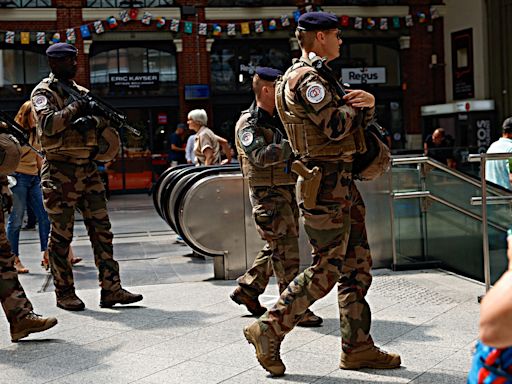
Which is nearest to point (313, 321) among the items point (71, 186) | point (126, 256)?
point (71, 186)

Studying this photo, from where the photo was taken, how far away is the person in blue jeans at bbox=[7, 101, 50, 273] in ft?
28.1

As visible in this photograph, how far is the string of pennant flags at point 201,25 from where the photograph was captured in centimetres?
2280

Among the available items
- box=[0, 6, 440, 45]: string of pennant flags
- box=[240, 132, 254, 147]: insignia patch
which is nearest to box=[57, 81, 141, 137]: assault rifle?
box=[240, 132, 254, 147]: insignia patch

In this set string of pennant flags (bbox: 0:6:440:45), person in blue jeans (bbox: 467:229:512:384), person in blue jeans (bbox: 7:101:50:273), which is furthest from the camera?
string of pennant flags (bbox: 0:6:440:45)

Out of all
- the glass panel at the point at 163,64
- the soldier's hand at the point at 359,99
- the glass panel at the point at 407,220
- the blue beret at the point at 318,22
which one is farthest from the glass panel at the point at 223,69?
the soldier's hand at the point at 359,99

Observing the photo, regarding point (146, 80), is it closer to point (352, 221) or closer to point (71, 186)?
point (71, 186)

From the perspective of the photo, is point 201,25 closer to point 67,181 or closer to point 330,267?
point 67,181

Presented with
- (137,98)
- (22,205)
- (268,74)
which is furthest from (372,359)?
(137,98)

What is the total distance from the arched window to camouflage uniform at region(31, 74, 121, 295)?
1748 centimetres

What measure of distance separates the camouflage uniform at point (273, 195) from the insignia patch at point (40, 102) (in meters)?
1.48

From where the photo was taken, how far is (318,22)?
4578 millimetres

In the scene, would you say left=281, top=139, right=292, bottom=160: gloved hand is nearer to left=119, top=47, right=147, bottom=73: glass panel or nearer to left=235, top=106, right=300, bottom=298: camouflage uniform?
left=235, top=106, right=300, bottom=298: camouflage uniform

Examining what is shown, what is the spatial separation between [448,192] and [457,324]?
297 cm

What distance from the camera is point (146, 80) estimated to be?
23859 mm
